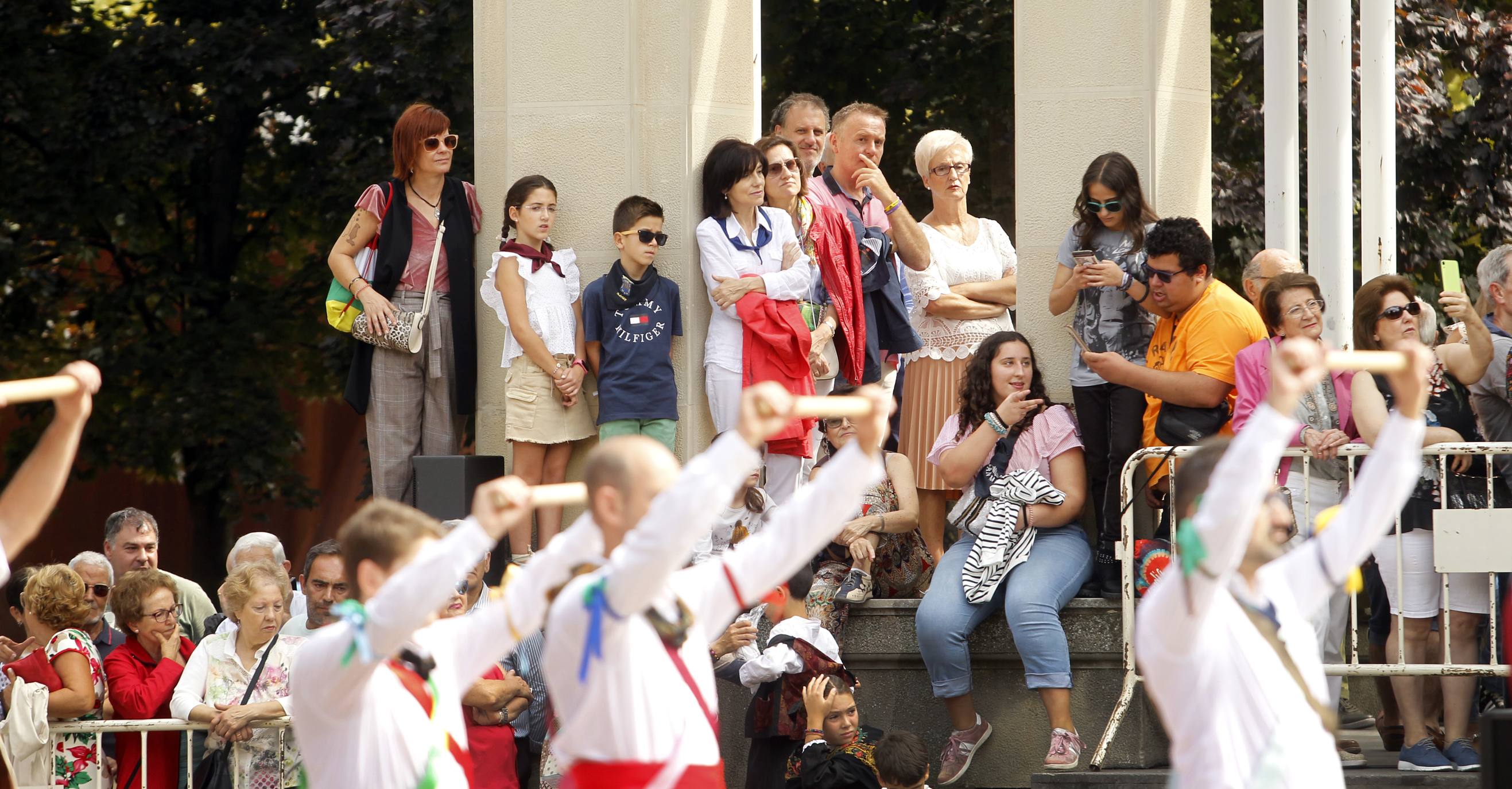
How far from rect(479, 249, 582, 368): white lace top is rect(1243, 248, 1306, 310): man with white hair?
298 centimetres

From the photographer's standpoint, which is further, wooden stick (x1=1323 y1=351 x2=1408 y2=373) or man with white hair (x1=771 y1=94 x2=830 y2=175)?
man with white hair (x1=771 y1=94 x2=830 y2=175)

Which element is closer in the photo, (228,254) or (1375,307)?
(1375,307)

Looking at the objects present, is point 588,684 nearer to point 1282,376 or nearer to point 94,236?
point 1282,376

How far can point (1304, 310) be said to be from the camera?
7250mm

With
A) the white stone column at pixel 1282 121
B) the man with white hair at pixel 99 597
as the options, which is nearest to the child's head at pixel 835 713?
the man with white hair at pixel 99 597

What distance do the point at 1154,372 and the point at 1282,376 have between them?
3.55 meters

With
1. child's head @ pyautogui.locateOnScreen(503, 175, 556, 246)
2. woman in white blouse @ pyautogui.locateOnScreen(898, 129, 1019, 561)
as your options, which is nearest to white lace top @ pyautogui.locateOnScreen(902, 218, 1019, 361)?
woman in white blouse @ pyautogui.locateOnScreen(898, 129, 1019, 561)

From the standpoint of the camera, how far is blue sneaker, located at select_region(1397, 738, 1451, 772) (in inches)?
265

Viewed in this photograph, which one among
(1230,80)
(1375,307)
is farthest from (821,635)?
(1230,80)

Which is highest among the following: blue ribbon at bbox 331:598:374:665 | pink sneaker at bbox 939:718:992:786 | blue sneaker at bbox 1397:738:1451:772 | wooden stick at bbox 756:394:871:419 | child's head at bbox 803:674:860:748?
wooden stick at bbox 756:394:871:419

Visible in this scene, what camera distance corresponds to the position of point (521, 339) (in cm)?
842

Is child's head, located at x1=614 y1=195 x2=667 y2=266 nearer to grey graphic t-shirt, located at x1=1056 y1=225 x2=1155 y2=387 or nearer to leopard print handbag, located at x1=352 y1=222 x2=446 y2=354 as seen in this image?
leopard print handbag, located at x1=352 y1=222 x2=446 y2=354

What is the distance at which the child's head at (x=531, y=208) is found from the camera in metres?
8.52

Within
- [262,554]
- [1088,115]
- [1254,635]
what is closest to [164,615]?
[262,554]
